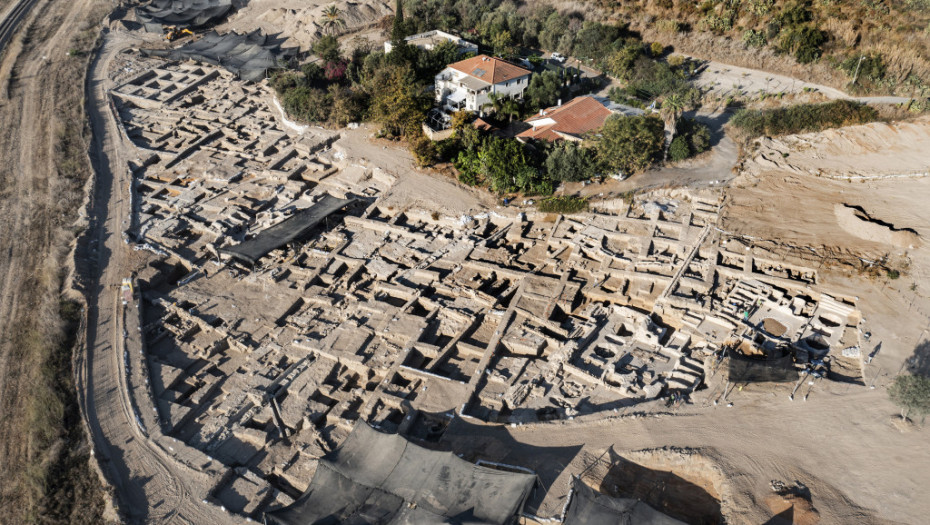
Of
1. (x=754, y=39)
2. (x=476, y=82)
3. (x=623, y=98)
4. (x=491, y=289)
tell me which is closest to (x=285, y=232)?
(x=491, y=289)

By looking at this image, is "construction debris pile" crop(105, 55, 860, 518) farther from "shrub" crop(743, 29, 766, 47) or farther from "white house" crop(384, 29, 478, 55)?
"shrub" crop(743, 29, 766, 47)

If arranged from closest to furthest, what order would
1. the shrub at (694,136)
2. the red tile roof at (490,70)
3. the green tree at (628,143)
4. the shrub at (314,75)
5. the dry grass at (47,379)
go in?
1. the dry grass at (47,379)
2. the green tree at (628,143)
3. the shrub at (694,136)
4. the red tile roof at (490,70)
5. the shrub at (314,75)

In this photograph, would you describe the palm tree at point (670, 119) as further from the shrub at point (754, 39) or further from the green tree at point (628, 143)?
the shrub at point (754, 39)

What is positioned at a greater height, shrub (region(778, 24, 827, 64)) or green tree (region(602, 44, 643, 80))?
shrub (region(778, 24, 827, 64))

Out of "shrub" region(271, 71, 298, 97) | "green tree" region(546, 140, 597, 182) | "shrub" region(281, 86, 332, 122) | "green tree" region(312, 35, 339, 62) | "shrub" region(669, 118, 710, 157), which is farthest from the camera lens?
"green tree" region(312, 35, 339, 62)

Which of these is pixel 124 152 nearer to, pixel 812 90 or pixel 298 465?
pixel 298 465

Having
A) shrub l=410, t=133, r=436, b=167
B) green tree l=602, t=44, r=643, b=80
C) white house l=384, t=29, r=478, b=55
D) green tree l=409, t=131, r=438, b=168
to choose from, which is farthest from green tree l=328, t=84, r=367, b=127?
green tree l=602, t=44, r=643, b=80

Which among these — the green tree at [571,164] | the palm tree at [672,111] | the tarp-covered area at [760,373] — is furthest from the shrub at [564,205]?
the tarp-covered area at [760,373]
